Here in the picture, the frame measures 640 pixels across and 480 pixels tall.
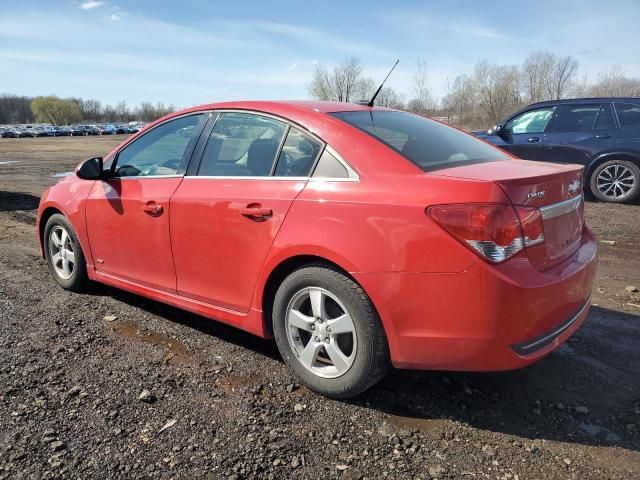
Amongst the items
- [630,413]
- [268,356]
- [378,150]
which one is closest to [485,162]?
[378,150]

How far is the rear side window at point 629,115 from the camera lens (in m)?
8.62

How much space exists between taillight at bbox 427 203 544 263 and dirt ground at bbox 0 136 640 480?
3.11 ft

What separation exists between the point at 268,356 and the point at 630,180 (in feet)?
25.6

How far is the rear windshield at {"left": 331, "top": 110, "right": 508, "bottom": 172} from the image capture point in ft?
9.18

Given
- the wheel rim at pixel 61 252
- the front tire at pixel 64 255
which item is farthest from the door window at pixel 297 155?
the wheel rim at pixel 61 252

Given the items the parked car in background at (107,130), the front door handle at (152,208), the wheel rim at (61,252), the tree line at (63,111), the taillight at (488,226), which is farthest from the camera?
the tree line at (63,111)

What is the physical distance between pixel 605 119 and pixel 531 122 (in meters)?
1.23

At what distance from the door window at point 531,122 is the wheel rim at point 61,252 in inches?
319

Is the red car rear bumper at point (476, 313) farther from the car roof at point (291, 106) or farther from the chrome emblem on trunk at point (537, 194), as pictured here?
the car roof at point (291, 106)

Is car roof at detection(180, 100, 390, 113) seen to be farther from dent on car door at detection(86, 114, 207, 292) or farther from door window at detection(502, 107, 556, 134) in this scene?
door window at detection(502, 107, 556, 134)

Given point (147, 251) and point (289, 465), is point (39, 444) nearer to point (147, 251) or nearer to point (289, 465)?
point (289, 465)

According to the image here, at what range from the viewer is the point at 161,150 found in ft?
12.4

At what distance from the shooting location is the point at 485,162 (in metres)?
2.98

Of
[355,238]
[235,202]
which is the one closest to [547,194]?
[355,238]
